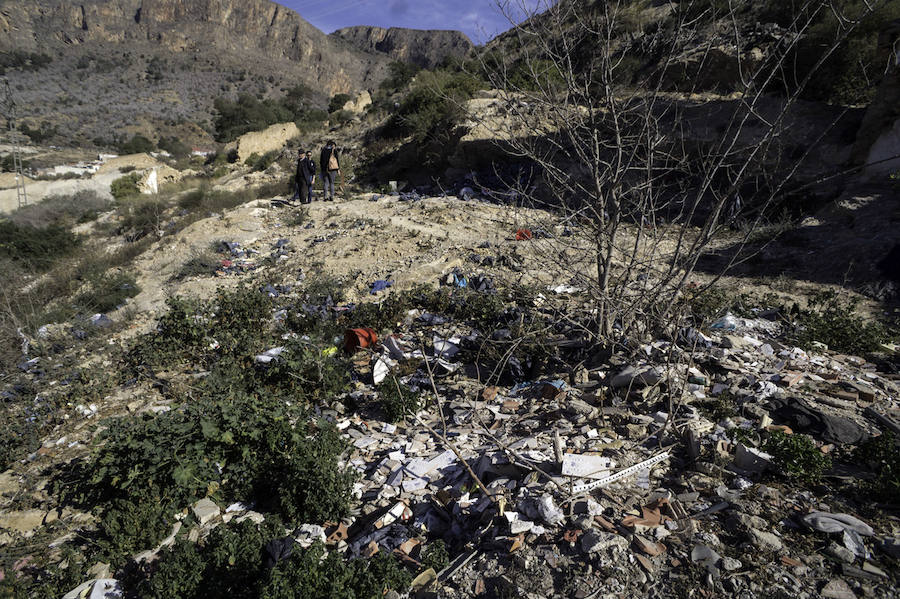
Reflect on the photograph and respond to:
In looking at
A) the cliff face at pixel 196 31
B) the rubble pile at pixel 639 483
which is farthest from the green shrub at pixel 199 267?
the cliff face at pixel 196 31

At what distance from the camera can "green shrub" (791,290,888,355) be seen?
13.0 feet

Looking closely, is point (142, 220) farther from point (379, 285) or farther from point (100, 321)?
point (379, 285)

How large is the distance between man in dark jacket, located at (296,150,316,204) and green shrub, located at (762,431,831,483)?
9.80 meters

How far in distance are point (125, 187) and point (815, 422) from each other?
20.8 meters

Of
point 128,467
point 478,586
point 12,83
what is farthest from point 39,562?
point 12,83

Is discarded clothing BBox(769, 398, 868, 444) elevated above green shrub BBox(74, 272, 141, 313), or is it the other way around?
discarded clothing BBox(769, 398, 868, 444)

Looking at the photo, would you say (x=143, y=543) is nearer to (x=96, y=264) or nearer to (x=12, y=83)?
(x=96, y=264)

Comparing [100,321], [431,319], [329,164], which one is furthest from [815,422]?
[329,164]

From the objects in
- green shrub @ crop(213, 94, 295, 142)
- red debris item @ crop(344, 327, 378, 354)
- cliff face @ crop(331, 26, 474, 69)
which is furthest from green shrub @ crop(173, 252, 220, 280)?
cliff face @ crop(331, 26, 474, 69)

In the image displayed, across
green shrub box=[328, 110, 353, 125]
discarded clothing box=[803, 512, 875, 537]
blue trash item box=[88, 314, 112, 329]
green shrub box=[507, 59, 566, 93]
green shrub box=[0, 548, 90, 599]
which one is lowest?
blue trash item box=[88, 314, 112, 329]

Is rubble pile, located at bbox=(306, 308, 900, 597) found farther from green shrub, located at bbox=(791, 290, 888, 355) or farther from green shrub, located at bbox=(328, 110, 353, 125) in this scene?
green shrub, located at bbox=(328, 110, 353, 125)

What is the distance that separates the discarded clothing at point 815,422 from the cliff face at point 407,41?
208ft

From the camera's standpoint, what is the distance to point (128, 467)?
2695 millimetres

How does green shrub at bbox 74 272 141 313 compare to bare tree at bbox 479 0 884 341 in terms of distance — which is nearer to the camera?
bare tree at bbox 479 0 884 341
